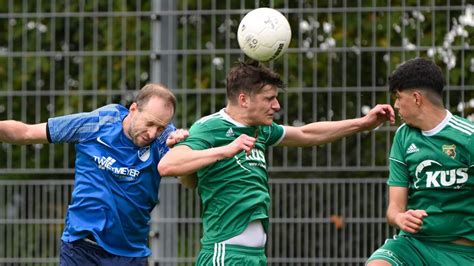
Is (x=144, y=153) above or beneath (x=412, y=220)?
above

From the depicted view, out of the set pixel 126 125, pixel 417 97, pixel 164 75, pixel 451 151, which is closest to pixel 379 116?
pixel 417 97

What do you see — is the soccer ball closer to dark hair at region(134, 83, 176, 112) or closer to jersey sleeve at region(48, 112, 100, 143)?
dark hair at region(134, 83, 176, 112)

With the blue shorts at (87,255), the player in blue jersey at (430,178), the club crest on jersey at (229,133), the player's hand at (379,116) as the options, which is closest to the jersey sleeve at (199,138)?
the club crest on jersey at (229,133)

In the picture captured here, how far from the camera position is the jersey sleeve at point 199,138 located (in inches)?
276

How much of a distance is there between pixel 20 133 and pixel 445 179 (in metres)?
2.60

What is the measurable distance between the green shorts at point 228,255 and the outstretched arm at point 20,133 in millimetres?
1255

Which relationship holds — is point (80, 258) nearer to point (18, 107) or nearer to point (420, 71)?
point (420, 71)

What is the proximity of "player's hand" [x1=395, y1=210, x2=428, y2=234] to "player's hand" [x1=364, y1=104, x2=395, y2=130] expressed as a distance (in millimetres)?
689

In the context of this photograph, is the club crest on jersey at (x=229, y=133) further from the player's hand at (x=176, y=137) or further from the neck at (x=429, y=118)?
the neck at (x=429, y=118)

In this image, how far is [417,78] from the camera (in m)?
7.38

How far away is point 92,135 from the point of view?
748 centimetres

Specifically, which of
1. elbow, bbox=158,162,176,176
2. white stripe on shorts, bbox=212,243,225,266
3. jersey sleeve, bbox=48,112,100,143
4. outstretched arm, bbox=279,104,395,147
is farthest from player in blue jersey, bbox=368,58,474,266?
jersey sleeve, bbox=48,112,100,143

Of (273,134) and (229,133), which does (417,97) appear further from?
(229,133)

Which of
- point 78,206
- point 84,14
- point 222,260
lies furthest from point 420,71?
point 84,14
